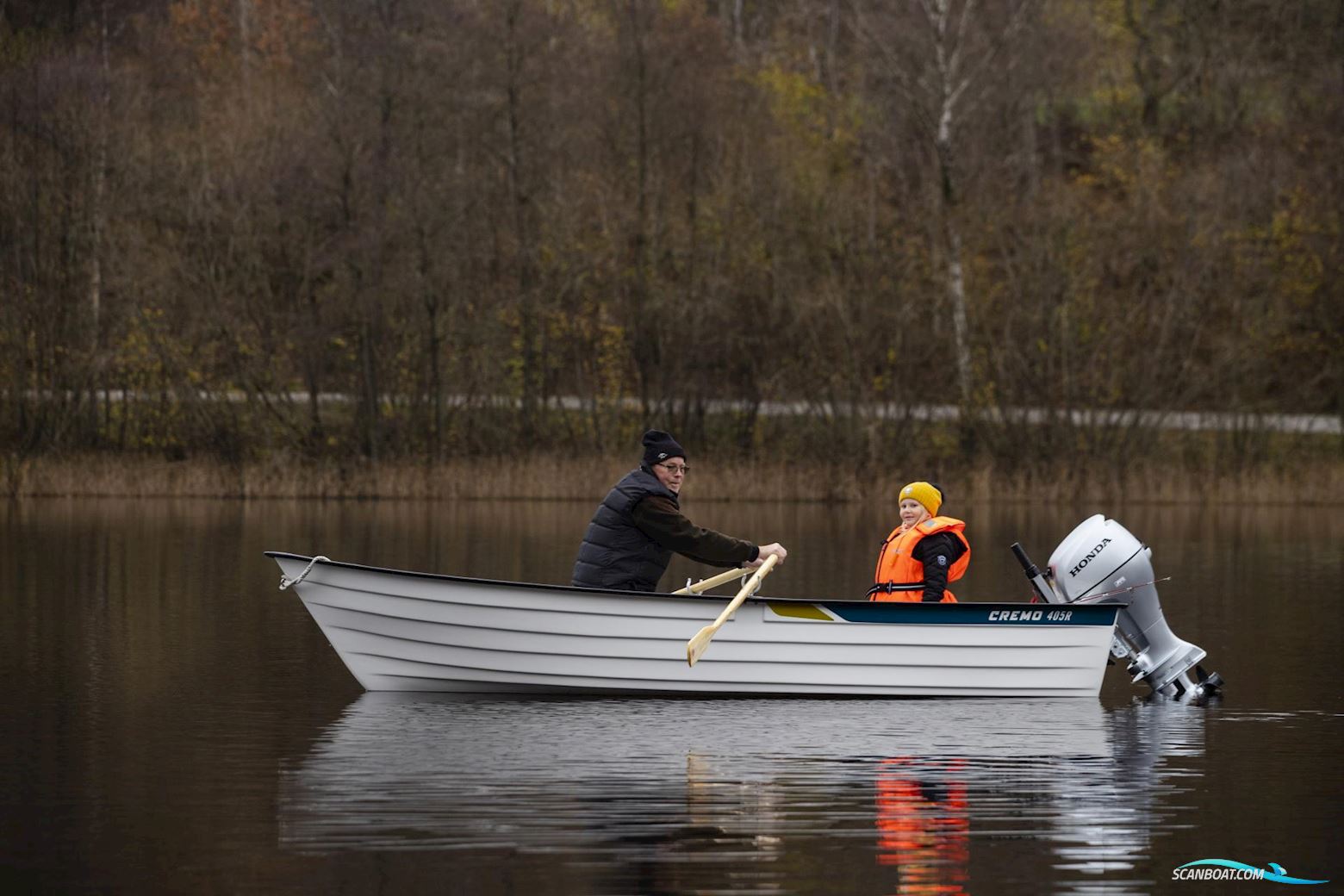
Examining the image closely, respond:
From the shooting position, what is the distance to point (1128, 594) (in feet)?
47.0

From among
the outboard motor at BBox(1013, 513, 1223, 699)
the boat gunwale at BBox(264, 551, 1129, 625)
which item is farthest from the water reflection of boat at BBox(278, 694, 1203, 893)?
A: the boat gunwale at BBox(264, 551, 1129, 625)

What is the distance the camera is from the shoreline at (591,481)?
38.9 meters

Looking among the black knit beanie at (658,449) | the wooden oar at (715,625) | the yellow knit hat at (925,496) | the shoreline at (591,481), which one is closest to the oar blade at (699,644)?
the wooden oar at (715,625)

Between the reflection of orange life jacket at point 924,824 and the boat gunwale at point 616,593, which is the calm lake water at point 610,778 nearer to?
the reflection of orange life jacket at point 924,824

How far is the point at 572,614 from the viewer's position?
13688 mm

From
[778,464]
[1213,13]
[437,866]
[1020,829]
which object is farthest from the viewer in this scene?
[1213,13]

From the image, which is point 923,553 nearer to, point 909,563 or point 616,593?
point 909,563

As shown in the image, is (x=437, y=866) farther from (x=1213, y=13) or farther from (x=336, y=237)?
(x=1213, y=13)

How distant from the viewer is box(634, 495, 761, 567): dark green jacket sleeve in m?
13.7

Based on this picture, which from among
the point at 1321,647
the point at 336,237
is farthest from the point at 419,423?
the point at 1321,647

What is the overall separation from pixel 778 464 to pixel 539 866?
103 feet

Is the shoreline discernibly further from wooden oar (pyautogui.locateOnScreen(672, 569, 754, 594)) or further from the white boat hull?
the white boat hull

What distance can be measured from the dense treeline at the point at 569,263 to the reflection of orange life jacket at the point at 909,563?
26.7 meters

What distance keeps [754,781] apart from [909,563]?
3.33m
